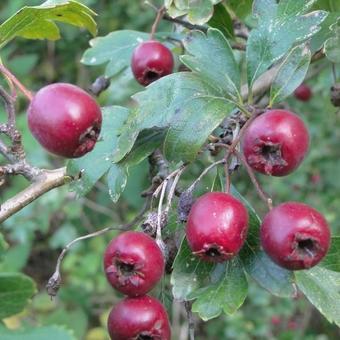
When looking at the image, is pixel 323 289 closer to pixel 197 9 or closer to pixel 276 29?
pixel 276 29

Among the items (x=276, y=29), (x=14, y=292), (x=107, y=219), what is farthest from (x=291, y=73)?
(x=107, y=219)

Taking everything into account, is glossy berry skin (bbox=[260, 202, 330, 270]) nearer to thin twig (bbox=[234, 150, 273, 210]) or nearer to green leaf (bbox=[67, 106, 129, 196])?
thin twig (bbox=[234, 150, 273, 210])

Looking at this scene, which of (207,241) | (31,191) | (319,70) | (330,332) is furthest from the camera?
(330,332)

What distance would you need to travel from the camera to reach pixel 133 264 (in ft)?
3.26

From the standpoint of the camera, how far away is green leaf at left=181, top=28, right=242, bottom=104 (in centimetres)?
116

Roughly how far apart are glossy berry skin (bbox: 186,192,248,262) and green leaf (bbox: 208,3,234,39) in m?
0.59

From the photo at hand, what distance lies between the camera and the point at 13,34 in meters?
1.18

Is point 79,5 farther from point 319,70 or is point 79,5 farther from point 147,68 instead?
point 319,70

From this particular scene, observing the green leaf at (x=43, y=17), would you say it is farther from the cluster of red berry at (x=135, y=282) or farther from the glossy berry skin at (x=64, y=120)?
the cluster of red berry at (x=135, y=282)

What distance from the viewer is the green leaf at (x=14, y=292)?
147 centimetres

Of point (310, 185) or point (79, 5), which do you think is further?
point (310, 185)

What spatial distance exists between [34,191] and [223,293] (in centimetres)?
36

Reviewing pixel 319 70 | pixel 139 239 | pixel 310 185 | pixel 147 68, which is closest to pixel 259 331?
pixel 310 185

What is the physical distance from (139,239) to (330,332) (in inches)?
110
